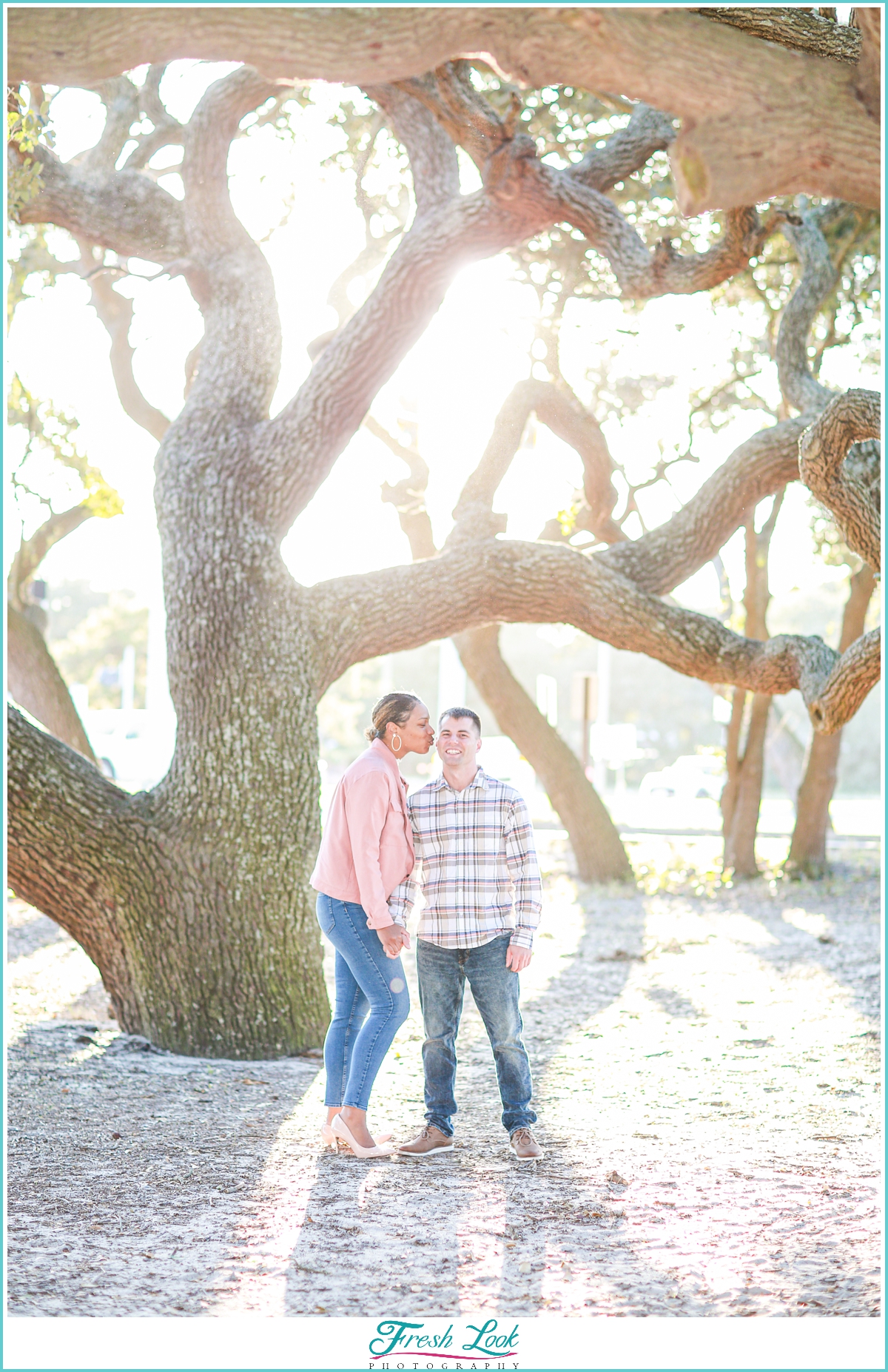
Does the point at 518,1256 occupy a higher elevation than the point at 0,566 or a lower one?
lower

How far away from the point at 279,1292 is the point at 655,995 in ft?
20.2

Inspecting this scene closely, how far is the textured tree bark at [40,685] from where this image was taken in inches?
517

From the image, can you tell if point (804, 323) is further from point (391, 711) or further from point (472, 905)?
point (472, 905)

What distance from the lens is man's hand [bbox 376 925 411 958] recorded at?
5.16 m

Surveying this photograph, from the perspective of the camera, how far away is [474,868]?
208 inches

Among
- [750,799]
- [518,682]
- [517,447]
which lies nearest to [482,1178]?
[517,447]

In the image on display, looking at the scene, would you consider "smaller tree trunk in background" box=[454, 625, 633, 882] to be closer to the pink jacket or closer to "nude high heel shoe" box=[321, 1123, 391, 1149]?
the pink jacket

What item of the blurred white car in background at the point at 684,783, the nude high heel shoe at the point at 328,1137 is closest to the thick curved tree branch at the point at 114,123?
the nude high heel shoe at the point at 328,1137

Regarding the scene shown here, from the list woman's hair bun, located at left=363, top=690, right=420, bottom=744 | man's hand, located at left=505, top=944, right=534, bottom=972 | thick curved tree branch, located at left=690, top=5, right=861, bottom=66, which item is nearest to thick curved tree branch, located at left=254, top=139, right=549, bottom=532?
woman's hair bun, located at left=363, top=690, right=420, bottom=744

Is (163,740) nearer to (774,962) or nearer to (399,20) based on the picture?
(774,962)

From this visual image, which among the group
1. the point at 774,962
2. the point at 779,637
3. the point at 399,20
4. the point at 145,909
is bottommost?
the point at 774,962

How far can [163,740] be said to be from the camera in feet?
103

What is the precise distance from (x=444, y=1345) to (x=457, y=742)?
2285 mm

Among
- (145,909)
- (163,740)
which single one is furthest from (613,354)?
(163,740)
